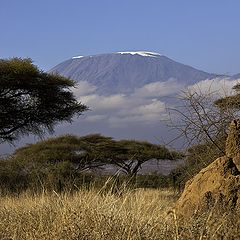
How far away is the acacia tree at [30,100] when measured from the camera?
20156 millimetres

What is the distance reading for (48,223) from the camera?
646 centimetres

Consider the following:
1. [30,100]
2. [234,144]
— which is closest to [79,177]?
[30,100]

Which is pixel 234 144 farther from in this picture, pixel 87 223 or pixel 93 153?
pixel 93 153

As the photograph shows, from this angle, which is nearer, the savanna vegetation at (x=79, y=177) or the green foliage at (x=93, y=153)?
the savanna vegetation at (x=79, y=177)

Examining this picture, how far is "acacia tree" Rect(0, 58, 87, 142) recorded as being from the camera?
2016cm

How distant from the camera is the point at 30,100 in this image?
21.4 metres


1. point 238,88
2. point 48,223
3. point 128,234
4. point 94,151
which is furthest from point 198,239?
point 94,151

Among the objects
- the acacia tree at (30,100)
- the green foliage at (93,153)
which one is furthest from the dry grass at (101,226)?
the green foliage at (93,153)

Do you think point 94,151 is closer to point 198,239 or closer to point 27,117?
point 27,117

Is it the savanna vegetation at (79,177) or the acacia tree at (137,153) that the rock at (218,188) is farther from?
the acacia tree at (137,153)

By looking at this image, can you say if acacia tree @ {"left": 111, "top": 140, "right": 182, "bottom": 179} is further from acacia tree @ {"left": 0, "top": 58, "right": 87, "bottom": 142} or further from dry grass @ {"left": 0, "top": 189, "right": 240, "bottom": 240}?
dry grass @ {"left": 0, "top": 189, "right": 240, "bottom": 240}

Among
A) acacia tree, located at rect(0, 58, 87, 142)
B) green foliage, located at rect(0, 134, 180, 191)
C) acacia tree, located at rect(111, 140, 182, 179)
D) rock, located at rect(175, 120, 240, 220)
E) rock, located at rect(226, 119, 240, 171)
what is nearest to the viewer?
rock, located at rect(175, 120, 240, 220)

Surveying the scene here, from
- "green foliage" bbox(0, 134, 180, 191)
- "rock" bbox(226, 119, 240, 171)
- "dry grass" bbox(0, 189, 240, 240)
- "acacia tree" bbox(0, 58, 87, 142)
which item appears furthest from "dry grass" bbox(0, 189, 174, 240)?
"green foliage" bbox(0, 134, 180, 191)

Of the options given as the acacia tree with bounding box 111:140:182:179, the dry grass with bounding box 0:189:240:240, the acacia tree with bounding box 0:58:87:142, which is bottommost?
the acacia tree with bounding box 111:140:182:179
